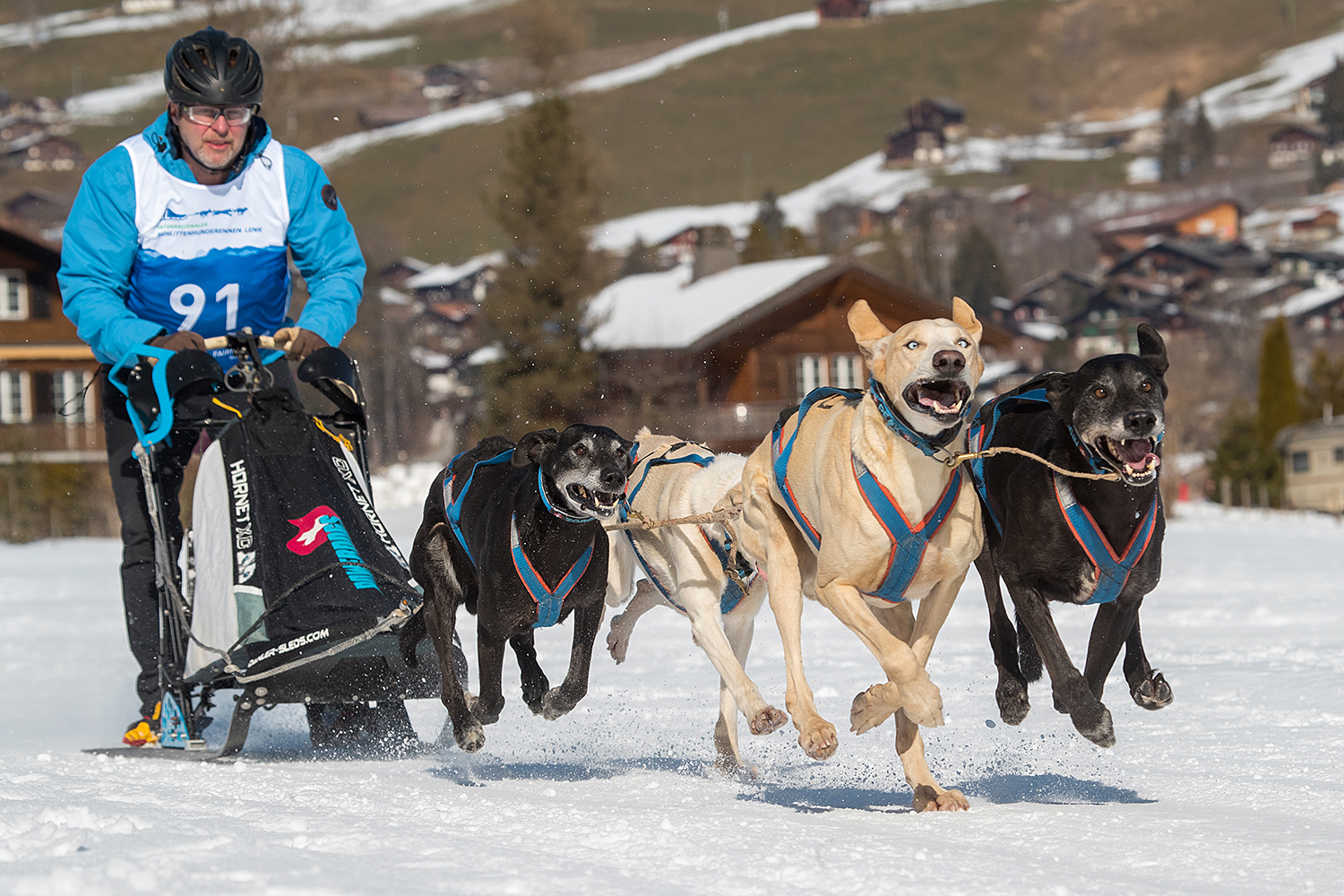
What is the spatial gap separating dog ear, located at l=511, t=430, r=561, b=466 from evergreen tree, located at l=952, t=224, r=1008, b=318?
6996 cm

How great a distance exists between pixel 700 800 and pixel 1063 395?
1506 mm

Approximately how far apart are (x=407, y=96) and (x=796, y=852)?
149 meters

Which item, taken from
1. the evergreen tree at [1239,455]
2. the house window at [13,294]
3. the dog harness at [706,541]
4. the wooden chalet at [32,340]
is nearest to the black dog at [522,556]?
the dog harness at [706,541]

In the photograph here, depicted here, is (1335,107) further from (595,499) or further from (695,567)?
(595,499)

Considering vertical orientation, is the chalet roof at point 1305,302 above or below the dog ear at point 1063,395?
above

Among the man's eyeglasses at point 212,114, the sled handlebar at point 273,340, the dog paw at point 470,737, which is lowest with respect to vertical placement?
the dog paw at point 470,737

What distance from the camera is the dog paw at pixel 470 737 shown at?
4688 mm

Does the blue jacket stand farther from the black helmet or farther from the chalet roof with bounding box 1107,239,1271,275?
the chalet roof with bounding box 1107,239,1271,275

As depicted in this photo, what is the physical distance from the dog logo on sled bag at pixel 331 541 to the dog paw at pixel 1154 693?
2.33 m

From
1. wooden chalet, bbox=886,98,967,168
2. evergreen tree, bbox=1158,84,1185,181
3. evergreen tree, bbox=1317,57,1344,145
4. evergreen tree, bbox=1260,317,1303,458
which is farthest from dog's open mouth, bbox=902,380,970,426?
evergreen tree, bbox=1317,57,1344,145

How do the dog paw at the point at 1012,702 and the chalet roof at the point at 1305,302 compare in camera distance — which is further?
the chalet roof at the point at 1305,302

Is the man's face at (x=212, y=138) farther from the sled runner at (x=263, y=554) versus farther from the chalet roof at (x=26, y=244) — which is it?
the chalet roof at (x=26, y=244)

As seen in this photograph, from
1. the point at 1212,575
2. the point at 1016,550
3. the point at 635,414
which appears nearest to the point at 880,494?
the point at 1016,550

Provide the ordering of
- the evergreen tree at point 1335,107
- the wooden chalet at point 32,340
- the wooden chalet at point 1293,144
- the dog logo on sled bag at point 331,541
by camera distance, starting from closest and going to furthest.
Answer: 1. the dog logo on sled bag at point 331,541
2. the wooden chalet at point 32,340
3. the evergreen tree at point 1335,107
4. the wooden chalet at point 1293,144
